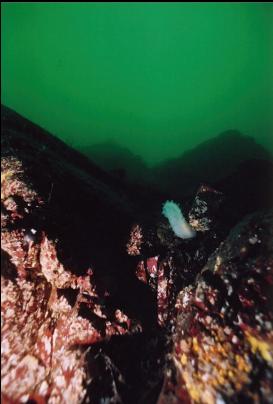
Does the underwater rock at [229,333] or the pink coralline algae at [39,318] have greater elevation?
the pink coralline algae at [39,318]

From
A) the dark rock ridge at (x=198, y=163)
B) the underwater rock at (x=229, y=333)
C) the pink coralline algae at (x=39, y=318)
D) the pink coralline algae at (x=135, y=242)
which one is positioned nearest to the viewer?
the underwater rock at (x=229, y=333)

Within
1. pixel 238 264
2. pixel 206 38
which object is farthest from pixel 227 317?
pixel 206 38

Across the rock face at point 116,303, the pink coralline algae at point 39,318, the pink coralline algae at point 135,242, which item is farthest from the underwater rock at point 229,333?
the pink coralline algae at point 135,242

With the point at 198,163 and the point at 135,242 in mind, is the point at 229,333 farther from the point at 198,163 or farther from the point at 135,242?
the point at 198,163

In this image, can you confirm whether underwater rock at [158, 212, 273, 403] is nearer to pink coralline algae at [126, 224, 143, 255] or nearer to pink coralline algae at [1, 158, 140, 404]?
pink coralline algae at [1, 158, 140, 404]

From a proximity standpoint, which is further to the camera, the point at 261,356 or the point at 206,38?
the point at 206,38

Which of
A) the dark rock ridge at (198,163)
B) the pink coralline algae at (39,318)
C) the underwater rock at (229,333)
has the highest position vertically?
the dark rock ridge at (198,163)

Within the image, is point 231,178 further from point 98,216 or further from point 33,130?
point 33,130

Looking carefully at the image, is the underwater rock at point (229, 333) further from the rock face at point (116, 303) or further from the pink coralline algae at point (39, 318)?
the pink coralline algae at point (39, 318)
